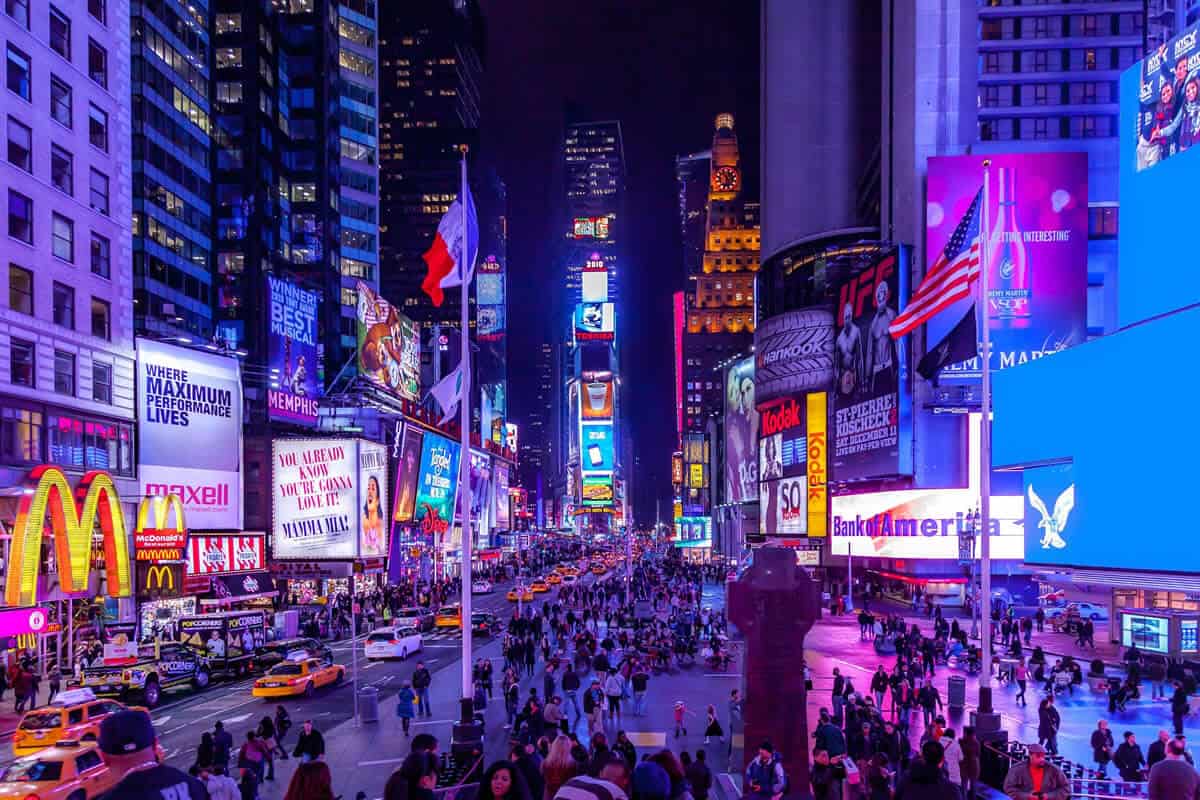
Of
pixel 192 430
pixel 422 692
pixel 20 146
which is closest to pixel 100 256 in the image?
pixel 20 146

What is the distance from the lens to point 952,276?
82.7 feet

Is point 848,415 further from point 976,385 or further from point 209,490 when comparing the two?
point 209,490

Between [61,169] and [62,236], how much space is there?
267cm

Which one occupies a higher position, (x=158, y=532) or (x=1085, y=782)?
(x=158, y=532)

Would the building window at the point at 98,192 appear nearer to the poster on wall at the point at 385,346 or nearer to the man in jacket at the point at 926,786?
the poster on wall at the point at 385,346

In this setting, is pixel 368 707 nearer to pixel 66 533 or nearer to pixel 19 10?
pixel 66 533

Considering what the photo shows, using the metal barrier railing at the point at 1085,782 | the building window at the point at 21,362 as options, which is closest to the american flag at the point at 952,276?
the metal barrier railing at the point at 1085,782

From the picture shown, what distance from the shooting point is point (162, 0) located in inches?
2923

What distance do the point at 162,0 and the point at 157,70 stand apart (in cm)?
586

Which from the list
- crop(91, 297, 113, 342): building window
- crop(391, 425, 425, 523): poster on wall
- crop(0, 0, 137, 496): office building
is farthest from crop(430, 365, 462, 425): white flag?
crop(391, 425, 425, 523): poster on wall

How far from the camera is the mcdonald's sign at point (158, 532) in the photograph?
41469 mm

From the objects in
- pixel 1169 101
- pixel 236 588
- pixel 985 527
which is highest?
pixel 1169 101

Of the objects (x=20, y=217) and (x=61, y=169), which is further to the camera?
(x=61, y=169)

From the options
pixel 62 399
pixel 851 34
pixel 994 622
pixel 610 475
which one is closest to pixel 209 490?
pixel 62 399
